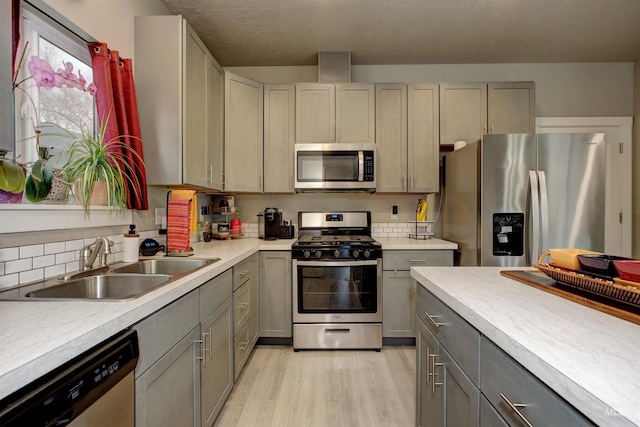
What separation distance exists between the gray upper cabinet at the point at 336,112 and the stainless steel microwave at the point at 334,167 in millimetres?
172

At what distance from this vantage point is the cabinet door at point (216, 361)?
1.42 metres

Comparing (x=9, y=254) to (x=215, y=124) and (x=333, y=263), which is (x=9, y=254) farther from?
(x=333, y=263)

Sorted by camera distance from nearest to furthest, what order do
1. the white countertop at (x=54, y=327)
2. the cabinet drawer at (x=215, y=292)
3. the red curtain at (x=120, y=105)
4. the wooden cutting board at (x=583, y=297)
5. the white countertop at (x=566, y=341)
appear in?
the white countertop at (x=566, y=341) < the white countertop at (x=54, y=327) < the wooden cutting board at (x=583, y=297) < the cabinet drawer at (x=215, y=292) < the red curtain at (x=120, y=105)

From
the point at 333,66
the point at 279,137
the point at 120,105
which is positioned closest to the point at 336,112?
the point at 333,66

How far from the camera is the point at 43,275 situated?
4.08 feet

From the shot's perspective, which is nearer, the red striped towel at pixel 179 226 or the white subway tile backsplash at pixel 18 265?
the white subway tile backsplash at pixel 18 265

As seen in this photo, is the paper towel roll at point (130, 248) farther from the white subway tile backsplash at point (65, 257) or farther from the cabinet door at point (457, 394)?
the cabinet door at point (457, 394)

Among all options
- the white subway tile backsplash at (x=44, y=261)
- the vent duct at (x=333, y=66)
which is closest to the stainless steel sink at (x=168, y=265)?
the white subway tile backsplash at (x=44, y=261)

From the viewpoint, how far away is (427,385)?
1.29 m

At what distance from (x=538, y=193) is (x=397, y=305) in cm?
139

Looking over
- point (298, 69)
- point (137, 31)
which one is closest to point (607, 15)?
point (298, 69)

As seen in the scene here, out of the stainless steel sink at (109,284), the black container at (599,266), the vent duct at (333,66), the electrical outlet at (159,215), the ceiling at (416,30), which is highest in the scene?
the ceiling at (416,30)

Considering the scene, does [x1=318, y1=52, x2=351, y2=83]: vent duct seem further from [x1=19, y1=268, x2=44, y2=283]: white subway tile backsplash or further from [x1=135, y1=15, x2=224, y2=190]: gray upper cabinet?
[x1=19, y1=268, x2=44, y2=283]: white subway tile backsplash

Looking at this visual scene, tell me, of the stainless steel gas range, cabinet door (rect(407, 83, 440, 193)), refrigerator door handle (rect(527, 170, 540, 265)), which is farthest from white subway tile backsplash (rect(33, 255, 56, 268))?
refrigerator door handle (rect(527, 170, 540, 265))
